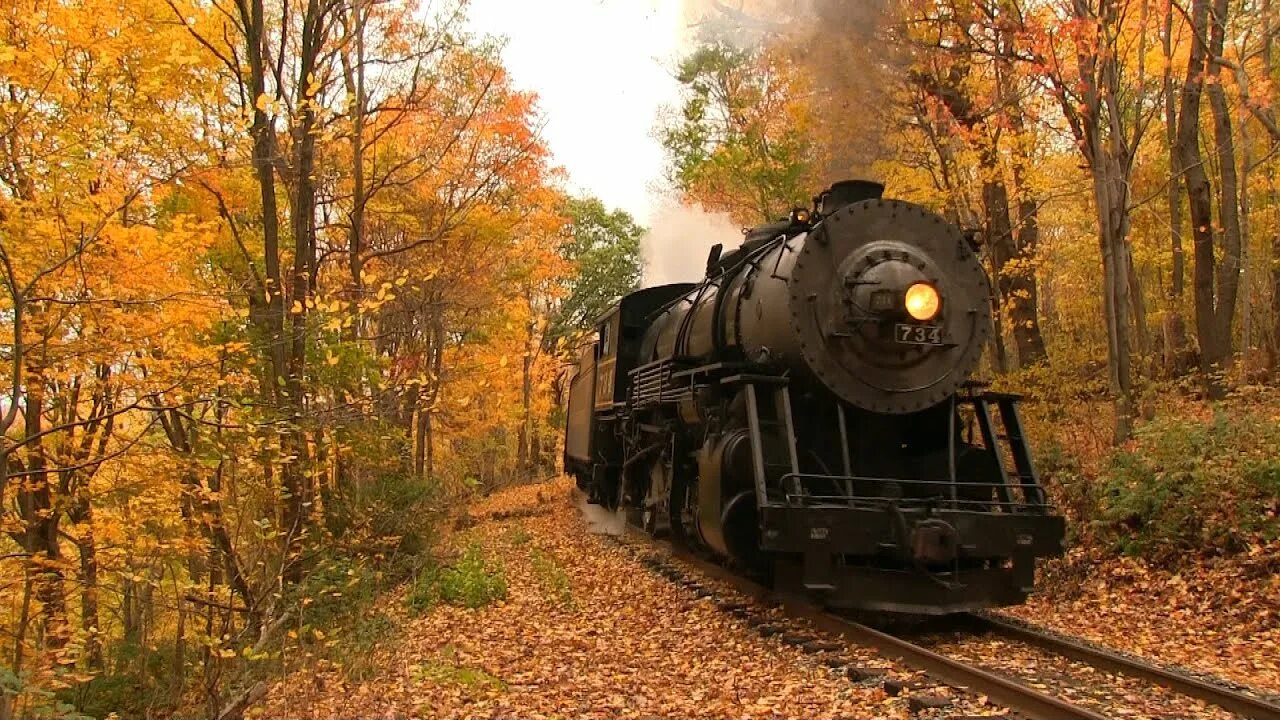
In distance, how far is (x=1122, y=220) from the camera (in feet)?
35.6

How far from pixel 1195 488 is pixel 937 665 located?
14.3 feet

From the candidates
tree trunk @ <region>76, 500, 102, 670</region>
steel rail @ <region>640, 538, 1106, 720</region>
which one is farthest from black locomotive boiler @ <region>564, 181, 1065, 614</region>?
tree trunk @ <region>76, 500, 102, 670</region>

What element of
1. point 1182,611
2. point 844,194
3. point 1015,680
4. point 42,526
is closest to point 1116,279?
point 1182,611

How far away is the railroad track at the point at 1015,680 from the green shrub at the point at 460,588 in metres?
3.21

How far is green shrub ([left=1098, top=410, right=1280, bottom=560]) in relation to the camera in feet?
25.8

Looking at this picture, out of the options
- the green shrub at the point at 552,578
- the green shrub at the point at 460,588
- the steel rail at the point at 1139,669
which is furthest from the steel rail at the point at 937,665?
the green shrub at the point at 460,588

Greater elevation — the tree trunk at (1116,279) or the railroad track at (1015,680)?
the tree trunk at (1116,279)

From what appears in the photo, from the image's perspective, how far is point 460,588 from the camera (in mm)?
9609

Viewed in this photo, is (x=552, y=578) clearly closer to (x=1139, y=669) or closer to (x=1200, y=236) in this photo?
(x=1139, y=669)

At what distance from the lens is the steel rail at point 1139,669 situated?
475cm

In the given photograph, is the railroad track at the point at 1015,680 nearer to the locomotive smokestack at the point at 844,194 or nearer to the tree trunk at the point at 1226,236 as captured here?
the locomotive smokestack at the point at 844,194

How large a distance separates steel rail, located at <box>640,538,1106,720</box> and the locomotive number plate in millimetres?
2332

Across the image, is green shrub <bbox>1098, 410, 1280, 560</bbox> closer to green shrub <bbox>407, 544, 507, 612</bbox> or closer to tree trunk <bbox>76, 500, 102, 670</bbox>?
green shrub <bbox>407, 544, 507, 612</bbox>

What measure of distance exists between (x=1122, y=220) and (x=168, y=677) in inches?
496
